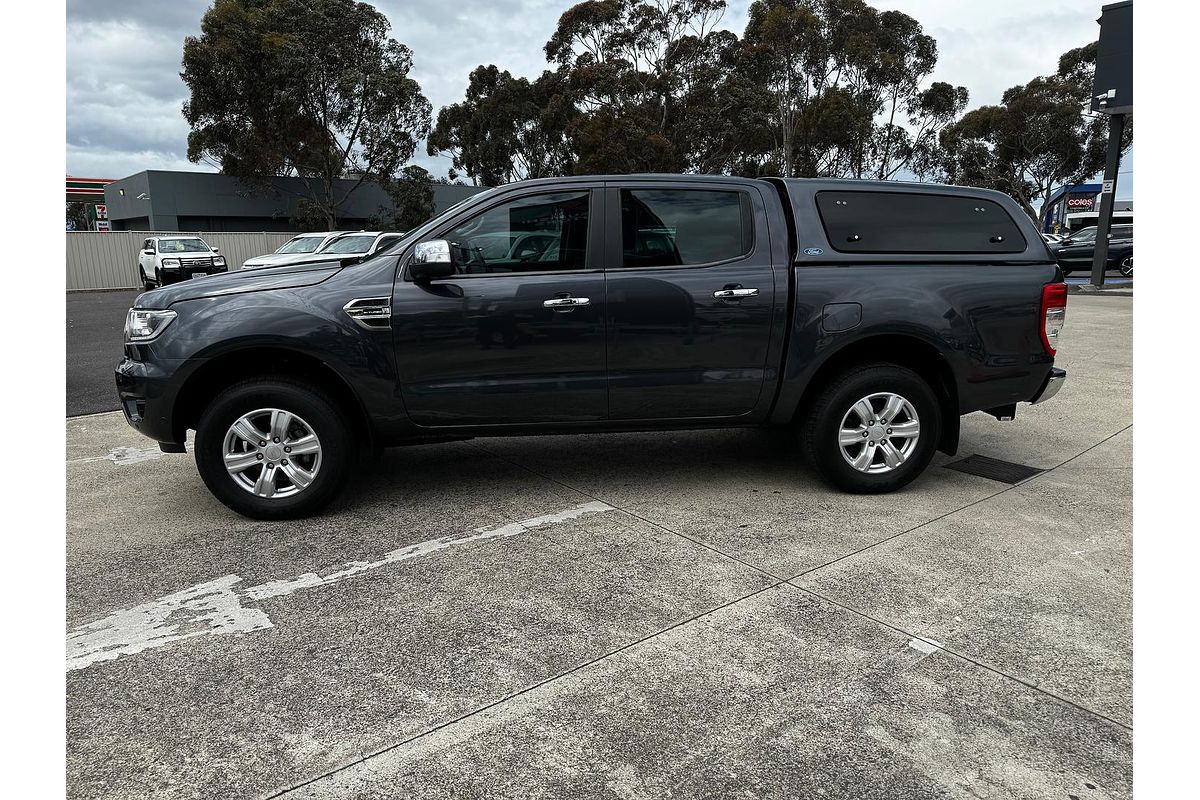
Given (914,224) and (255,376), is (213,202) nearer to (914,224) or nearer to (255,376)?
(255,376)

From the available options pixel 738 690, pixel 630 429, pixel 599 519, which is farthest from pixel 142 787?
pixel 630 429

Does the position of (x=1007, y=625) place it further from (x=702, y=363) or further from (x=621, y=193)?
(x=621, y=193)

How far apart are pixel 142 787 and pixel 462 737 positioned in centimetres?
94

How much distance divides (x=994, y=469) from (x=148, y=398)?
5.33 m

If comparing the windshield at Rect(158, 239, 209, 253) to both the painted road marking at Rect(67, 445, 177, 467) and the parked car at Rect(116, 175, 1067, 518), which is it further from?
the parked car at Rect(116, 175, 1067, 518)

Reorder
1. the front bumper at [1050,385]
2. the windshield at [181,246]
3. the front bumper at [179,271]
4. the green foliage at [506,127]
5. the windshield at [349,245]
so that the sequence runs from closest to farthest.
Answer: the front bumper at [1050,385], the windshield at [349,245], the front bumper at [179,271], the windshield at [181,246], the green foliage at [506,127]

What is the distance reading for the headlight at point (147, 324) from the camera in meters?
4.39

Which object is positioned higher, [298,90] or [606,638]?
[298,90]

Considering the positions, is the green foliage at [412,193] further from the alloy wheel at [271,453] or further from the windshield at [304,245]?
the alloy wheel at [271,453]

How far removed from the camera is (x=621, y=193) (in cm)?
472

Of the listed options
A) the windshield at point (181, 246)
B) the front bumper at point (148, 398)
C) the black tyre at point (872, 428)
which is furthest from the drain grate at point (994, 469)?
the windshield at point (181, 246)

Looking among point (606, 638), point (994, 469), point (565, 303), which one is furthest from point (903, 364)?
point (606, 638)

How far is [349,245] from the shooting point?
60.7 feet

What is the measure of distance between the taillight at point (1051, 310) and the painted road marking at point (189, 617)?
389cm
